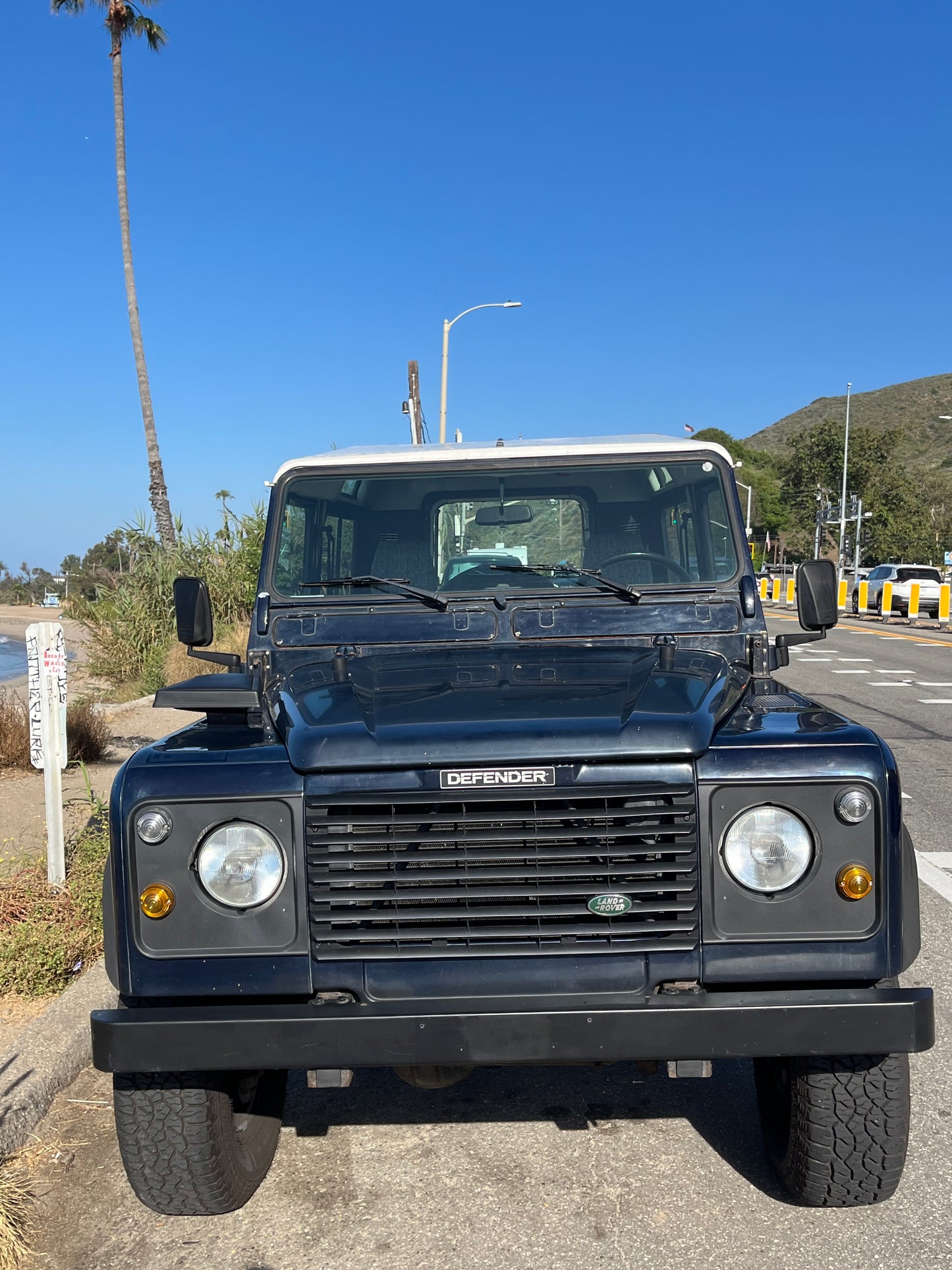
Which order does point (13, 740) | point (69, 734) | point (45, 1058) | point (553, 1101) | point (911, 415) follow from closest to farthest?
point (553, 1101) < point (45, 1058) < point (13, 740) < point (69, 734) < point (911, 415)

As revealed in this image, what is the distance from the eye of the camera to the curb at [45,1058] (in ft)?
11.3

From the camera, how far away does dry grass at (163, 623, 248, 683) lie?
49.6ft

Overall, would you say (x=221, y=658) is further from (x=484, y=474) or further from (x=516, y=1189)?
(x=516, y=1189)

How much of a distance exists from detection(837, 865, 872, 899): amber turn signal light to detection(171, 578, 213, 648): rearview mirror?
234 centimetres

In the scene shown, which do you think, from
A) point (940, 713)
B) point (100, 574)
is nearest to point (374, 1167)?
point (940, 713)

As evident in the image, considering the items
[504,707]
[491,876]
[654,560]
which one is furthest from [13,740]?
[491,876]

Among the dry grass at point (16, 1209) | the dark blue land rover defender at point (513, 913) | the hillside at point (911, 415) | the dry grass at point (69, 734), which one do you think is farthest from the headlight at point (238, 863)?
the hillside at point (911, 415)

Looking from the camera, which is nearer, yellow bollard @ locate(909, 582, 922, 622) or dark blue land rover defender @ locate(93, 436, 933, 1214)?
dark blue land rover defender @ locate(93, 436, 933, 1214)

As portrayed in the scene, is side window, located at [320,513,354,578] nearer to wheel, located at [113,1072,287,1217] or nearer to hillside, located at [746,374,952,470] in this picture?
wheel, located at [113,1072,287,1217]

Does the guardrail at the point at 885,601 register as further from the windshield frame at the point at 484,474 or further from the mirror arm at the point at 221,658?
the mirror arm at the point at 221,658

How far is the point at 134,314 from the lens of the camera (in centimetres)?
2170

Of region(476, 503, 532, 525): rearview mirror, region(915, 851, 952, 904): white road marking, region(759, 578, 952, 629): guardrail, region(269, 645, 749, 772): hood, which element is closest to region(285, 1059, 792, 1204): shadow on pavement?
region(269, 645, 749, 772): hood

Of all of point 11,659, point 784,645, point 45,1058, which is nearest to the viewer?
point 45,1058

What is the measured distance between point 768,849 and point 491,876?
0.62 meters
